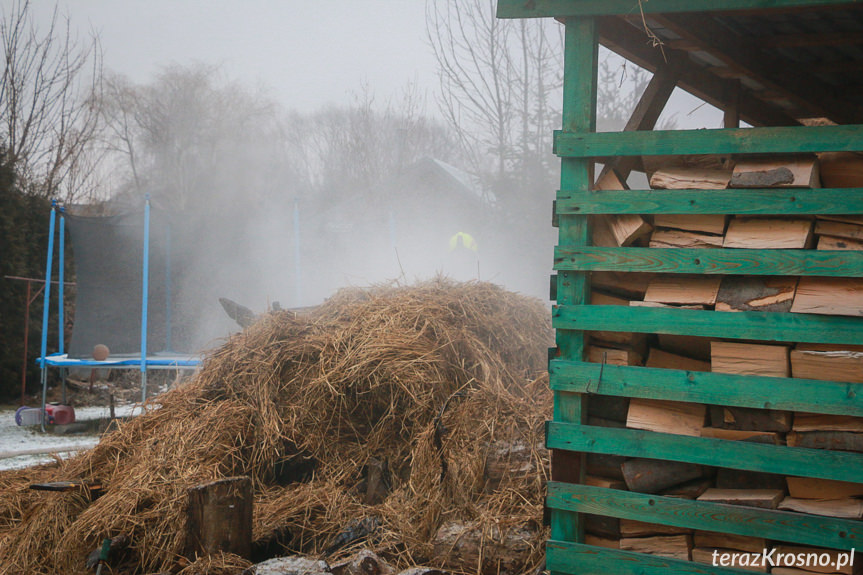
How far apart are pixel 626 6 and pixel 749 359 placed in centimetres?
144

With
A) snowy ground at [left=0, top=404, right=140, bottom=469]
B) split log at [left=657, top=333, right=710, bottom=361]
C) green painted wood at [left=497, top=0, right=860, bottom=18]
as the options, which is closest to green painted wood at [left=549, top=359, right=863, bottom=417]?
split log at [left=657, top=333, right=710, bottom=361]

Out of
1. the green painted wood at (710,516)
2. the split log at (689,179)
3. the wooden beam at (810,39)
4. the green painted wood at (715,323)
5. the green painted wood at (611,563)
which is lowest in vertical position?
the green painted wood at (611,563)

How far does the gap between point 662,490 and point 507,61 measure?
Answer: 1844 centimetres

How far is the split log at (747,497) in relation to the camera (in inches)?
102

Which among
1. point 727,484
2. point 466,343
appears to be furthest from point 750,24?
point 466,343

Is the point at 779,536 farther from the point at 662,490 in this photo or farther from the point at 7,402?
the point at 7,402

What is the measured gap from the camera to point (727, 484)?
278 cm

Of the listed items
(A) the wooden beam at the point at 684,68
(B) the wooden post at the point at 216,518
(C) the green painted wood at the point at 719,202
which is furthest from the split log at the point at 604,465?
(B) the wooden post at the point at 216,518

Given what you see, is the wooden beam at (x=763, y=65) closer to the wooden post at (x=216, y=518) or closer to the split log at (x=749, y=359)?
the split log at (x=749, y=359)

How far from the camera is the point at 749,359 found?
265 cm

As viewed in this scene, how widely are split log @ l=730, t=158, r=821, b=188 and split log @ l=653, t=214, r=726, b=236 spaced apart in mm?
146

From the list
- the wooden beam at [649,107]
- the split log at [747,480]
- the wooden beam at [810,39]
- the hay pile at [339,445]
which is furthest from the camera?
the hay pile at [339,445]

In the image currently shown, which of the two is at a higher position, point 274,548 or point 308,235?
point 308,235

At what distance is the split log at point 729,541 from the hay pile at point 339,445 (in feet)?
3.36
